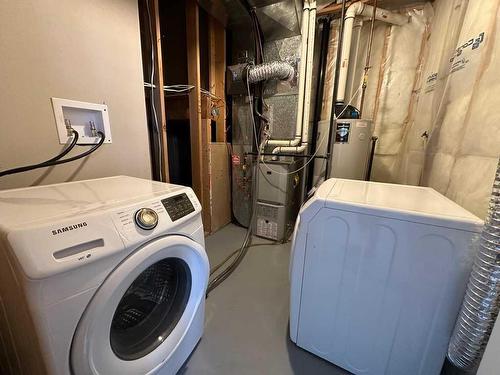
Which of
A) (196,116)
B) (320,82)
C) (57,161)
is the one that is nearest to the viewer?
(57,161)

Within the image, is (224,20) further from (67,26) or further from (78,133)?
(78,133)

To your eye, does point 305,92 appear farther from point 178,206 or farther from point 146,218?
point 146,218

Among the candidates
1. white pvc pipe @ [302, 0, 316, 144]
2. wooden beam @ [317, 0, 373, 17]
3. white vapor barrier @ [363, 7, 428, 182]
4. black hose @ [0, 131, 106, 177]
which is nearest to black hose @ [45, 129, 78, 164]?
black hose @ [0, 131, 106, 177]

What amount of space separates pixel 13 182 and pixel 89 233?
689 mm

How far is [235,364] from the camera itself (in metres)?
1.01

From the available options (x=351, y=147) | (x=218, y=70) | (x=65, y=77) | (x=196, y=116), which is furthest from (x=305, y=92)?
(x=65, y=77)

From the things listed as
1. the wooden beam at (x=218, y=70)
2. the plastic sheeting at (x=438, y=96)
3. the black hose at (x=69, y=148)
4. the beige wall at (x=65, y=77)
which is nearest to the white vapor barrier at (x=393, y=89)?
the plastic sheeting at (x=438, y=96)

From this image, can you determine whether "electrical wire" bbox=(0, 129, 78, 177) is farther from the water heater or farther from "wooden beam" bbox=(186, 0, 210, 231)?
the water heater

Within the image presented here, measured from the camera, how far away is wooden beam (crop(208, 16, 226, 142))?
2045mm

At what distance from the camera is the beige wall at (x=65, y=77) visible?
0.82 metres

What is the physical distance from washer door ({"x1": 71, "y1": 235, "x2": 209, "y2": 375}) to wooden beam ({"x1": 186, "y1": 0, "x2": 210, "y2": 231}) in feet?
4.18

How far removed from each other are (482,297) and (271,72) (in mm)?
1974

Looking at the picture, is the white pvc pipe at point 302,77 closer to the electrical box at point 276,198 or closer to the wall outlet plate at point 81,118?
the electrical box at point 276,198

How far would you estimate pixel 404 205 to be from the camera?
78cm
